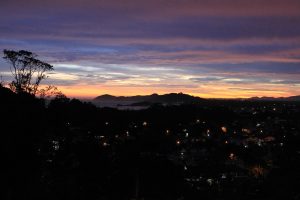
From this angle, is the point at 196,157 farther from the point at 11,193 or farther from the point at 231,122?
the point at 231,122

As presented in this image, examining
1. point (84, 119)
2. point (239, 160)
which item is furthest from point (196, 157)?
point (84, 119)

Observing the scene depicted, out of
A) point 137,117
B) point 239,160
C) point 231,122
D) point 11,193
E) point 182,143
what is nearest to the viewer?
point 11,193

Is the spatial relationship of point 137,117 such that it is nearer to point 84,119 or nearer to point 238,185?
point 84,119

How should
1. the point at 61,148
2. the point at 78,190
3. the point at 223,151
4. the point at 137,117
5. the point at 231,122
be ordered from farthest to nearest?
the point at 231,122
the point at 137,117
the point at 223,151
the point at 61,148
the point at 78,190

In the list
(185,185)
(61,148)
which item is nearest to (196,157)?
(185,185)

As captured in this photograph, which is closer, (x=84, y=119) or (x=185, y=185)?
(x=185, y=185)

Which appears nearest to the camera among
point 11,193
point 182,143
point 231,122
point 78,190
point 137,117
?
point 11,193

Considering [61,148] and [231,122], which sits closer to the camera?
[61,148]

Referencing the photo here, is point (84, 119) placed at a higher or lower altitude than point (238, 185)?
higher

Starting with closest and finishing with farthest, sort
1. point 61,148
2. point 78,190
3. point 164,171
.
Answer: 1. point 78,190
2. point 61,148
3. point 164,171
